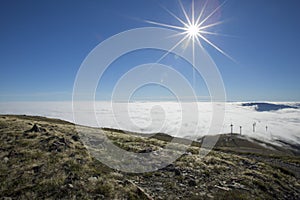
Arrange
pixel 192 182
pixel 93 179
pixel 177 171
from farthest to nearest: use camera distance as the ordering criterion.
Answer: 1. pixel 177 171
2. pixel 192 182
3. pixel 93 179

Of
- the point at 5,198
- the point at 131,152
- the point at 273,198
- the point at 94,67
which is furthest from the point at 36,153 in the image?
the point at 273,198

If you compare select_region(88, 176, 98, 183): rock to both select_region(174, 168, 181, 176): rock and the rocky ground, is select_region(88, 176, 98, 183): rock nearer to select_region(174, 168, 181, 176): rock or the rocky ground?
the rocky ground

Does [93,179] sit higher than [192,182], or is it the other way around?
[93,179]

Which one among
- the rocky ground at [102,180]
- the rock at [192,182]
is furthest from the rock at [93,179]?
the rock at [192,182]

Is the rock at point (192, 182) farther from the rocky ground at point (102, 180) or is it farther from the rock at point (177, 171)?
the rock at point (177, 171)

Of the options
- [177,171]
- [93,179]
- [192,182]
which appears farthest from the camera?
[177,171]

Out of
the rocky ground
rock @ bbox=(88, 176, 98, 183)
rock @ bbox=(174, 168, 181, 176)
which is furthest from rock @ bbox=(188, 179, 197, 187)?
rock @ bbox=(88, 176, 98, 183)

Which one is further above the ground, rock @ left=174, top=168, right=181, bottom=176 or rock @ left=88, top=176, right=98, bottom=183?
rock @ left=88, top=176, right=98, bottom=183

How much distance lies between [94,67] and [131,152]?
33.7ft

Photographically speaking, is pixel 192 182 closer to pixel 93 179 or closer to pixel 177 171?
pixel 177 171

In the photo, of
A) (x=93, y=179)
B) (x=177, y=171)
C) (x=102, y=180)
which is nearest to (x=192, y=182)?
(x=177, y=171)

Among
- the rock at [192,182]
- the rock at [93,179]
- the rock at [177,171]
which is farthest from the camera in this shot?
the rock at [177,171]

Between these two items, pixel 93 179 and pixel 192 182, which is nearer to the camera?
pixel 93 179

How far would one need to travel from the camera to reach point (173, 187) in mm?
12758
